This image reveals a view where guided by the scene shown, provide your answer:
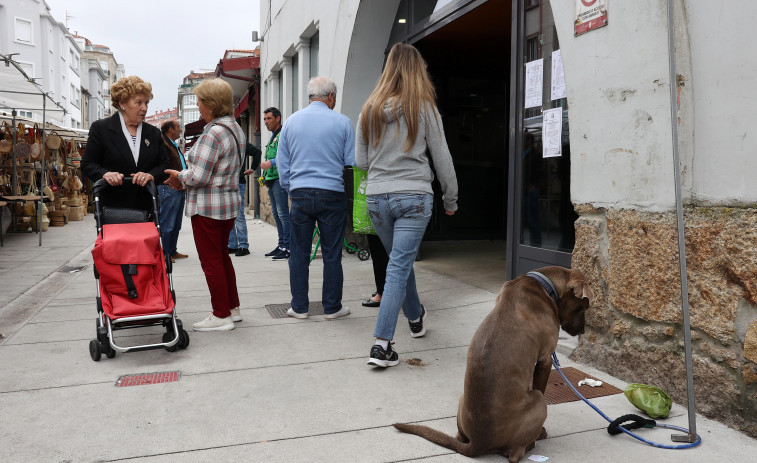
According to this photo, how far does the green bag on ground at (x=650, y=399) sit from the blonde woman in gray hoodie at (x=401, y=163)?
138cm

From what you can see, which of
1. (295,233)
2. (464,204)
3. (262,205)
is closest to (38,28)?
(262,205)

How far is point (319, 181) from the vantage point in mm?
4652

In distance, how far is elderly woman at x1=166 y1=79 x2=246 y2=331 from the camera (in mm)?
→ 4375

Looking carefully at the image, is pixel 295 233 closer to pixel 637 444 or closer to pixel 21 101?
pixel 637 444

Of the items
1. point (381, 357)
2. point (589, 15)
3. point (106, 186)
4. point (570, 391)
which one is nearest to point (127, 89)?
point (106, 186)

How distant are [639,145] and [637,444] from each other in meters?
1.54

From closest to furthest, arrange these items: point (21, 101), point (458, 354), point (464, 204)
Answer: point (458, 354) < point (464, 204) < point (21, 101)

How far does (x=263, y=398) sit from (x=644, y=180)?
93.0 inches

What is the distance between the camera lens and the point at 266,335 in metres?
4.50

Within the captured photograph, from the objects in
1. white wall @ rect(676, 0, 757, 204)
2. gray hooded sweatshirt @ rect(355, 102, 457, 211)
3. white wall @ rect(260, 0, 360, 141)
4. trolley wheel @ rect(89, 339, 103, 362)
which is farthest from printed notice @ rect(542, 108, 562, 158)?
white wall @ rect(260, 0, 360, 141)

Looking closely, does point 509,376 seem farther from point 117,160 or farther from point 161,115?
point 161,115

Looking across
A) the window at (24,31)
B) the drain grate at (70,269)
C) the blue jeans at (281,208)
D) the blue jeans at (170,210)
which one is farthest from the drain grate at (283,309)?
the window at (24,31)

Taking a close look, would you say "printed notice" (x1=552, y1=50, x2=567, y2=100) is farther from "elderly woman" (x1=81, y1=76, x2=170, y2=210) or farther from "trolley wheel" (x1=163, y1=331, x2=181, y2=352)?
"trolley wheel" (x1=163, y1=331, x2=181, y2=352)

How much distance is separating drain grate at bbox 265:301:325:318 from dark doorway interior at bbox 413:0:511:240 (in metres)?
4.16
